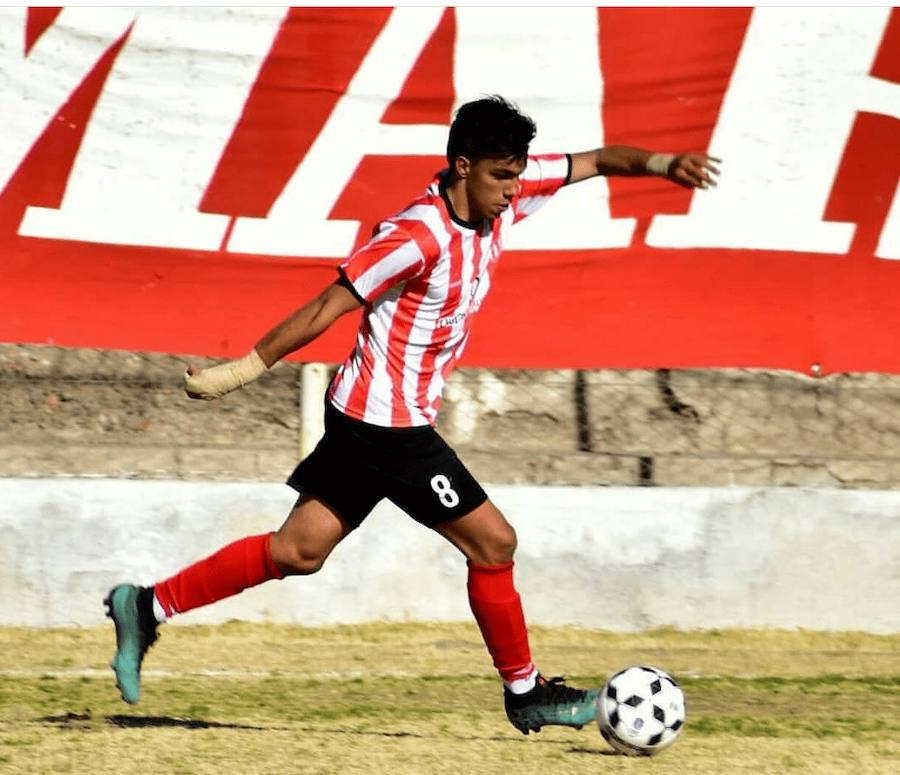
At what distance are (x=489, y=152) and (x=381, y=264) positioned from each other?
19.4 inches

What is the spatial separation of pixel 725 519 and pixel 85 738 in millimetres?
3553

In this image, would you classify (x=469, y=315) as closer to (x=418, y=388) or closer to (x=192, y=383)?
(x=418, y=388)

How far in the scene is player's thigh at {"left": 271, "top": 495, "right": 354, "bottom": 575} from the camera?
5.54 metres

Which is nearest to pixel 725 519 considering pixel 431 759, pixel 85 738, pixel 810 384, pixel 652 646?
pixel 652 646

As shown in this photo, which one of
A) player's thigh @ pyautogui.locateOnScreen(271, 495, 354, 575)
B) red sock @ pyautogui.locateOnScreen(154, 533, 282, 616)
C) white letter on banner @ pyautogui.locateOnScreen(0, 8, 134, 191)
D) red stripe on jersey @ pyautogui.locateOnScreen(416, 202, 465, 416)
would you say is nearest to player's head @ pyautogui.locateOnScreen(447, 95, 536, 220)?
red stripe on jersey @ pyautogui.locateOnScreen(416, 202, 465, 416)

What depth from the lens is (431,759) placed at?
549 cm

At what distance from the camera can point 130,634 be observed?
581cm

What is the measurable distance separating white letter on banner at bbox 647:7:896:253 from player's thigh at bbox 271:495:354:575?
3.09 m

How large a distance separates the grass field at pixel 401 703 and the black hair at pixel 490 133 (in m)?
1.98

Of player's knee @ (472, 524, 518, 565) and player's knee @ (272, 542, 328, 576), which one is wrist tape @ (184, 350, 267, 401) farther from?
player's knee @ (472, 524, 518, 565)

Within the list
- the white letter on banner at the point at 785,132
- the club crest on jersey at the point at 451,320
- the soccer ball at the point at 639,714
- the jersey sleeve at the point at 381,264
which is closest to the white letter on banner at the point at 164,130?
the white letter on banner at the point at 785,132

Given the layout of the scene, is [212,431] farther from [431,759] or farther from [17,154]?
[431,759]

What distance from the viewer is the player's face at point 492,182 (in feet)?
17.2

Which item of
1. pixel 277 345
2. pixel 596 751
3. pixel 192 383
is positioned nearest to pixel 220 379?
pixel 192 383
